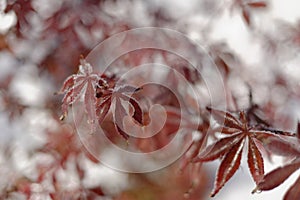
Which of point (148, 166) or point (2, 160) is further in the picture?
point (148, 166)

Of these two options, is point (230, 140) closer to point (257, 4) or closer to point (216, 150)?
point (216, 150)

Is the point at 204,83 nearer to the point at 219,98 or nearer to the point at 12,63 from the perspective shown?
the point at 219,98

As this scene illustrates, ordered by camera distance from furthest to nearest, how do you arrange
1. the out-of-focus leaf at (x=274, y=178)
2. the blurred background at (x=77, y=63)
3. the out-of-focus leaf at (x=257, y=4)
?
the out-of-focus leaf at (x=257, y=4)
the blurred background at (x=77, y=63)
the out-of-focus leaf at (x=274, y=178)

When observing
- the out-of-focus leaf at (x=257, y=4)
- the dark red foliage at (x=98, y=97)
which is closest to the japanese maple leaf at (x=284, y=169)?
the dark red foliage at (x=98, y=97)

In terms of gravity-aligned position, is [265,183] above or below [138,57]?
below

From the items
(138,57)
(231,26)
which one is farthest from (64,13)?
(231,26)

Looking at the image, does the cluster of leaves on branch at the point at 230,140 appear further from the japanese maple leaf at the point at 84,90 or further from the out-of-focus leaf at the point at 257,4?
the out-of-focus leaf at the point at 257,4
